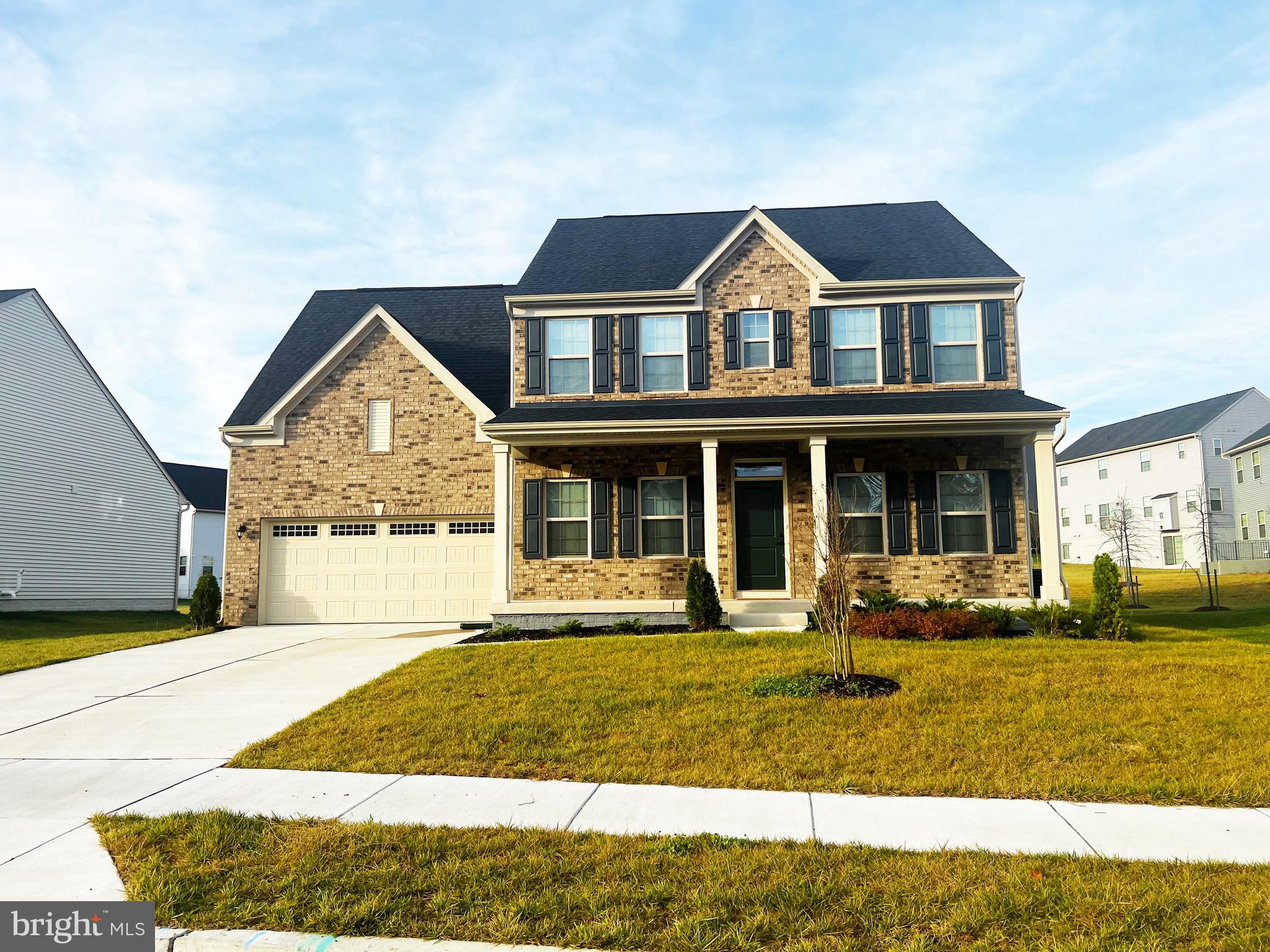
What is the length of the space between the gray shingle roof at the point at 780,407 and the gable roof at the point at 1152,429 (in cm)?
3169

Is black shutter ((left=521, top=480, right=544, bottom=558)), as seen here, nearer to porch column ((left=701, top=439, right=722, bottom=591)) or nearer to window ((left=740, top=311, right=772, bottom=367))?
porch column ((left=701, top=439, right=722, bottom=591))

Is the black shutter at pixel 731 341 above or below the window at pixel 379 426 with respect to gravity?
above

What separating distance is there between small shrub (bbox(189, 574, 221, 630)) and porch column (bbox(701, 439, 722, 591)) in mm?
10632

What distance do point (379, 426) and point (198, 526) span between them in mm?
28376

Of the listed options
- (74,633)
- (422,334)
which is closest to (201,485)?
(74,633)

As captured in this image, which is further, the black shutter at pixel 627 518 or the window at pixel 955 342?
the window at pixel 955 342

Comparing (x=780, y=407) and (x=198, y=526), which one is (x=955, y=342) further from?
(x=198, y=526)

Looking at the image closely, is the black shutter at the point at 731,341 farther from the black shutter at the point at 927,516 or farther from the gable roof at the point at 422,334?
the gable roof at the point at 422,334

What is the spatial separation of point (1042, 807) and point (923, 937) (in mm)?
2534

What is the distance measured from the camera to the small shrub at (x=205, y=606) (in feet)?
57.7

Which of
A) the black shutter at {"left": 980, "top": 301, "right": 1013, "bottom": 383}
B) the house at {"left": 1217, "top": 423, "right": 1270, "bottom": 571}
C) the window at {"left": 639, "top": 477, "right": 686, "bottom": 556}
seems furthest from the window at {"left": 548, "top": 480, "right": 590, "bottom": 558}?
the house at {"left": 1217, "top": 423, "right": 1270, "bottom": 571}

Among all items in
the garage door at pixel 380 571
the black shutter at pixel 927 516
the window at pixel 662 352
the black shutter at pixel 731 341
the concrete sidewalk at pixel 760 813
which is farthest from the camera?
the garage door at pixel 380 571

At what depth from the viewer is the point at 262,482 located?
61.8ft

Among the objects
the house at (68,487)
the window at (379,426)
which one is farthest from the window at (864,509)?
the house at (68,487)
